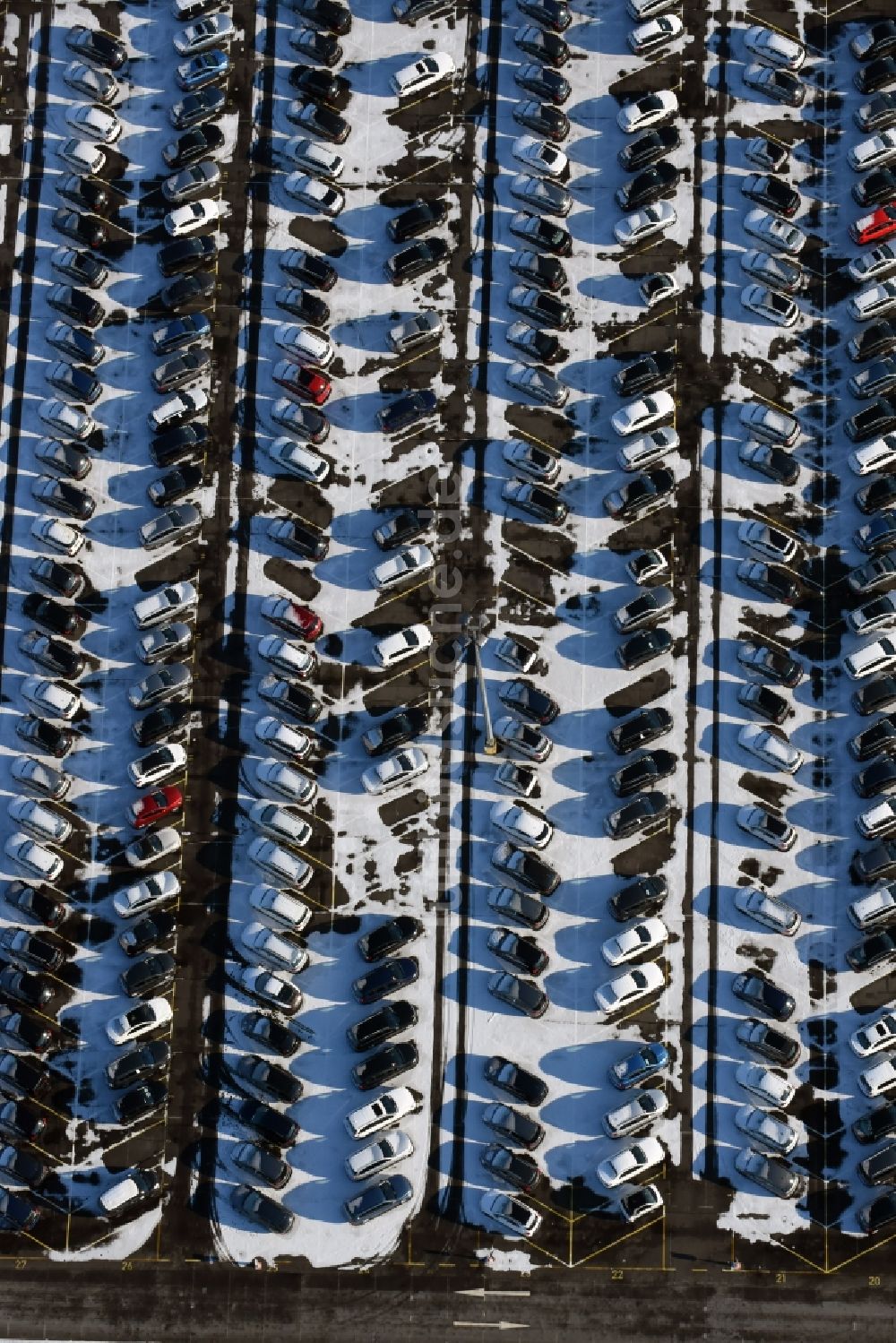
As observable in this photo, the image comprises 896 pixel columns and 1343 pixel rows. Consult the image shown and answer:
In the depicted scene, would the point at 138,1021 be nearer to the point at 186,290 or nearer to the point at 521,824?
the point at 521,824

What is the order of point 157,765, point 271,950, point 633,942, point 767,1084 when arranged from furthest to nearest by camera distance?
point 157,765 → point 271,950 → point 633,942 → point 767,1084

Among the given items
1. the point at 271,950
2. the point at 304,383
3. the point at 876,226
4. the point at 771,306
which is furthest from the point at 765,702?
the point at 304,383

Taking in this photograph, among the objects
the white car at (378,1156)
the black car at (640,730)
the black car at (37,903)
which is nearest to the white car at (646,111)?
the black car at (640,730)

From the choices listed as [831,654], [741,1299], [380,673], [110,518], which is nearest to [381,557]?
[380,673]

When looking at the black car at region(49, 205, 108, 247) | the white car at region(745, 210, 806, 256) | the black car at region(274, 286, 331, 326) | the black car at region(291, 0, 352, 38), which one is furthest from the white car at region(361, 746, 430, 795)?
the black car at region(291, 0, 352, 38)

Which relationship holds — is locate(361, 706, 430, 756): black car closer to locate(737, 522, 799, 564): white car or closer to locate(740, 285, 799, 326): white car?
locate(737, 522, 799, 564): white car
